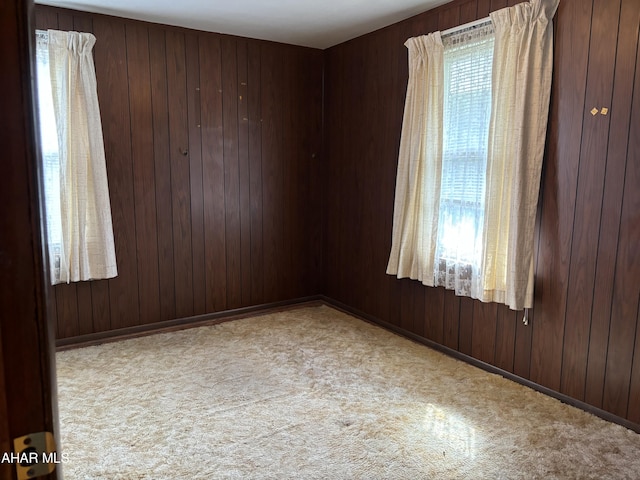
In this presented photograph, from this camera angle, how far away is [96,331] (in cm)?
364

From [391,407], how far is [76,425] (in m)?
1.64

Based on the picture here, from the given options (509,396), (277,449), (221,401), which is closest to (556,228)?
(509,396)

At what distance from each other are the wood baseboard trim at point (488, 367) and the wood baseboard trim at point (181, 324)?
37 cm

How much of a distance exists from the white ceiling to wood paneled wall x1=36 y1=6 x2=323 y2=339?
0.44 feet

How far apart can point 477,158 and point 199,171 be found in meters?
2.24

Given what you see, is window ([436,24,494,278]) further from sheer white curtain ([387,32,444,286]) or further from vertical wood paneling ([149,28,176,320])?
vertical wood paneling ([149,28,176,320])

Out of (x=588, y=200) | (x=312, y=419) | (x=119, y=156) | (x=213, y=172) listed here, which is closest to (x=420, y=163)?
(x=588, y=200)

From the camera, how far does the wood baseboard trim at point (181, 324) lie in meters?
3.56

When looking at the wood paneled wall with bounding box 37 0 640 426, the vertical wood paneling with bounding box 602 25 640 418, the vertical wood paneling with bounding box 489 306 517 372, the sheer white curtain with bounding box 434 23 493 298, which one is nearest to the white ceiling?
the wood paneled wall with bounding box 37 0 640 426

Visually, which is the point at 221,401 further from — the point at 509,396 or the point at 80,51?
the point at 80,51

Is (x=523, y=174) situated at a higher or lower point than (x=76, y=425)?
higher

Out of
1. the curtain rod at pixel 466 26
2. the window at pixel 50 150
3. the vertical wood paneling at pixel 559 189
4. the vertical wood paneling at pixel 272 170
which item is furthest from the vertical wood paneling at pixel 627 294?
the window at pixel 50 150

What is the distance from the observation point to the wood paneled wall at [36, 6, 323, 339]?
357cm

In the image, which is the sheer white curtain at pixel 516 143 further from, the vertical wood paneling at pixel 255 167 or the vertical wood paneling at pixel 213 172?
the vertical wood paneling at pixel 213 172
